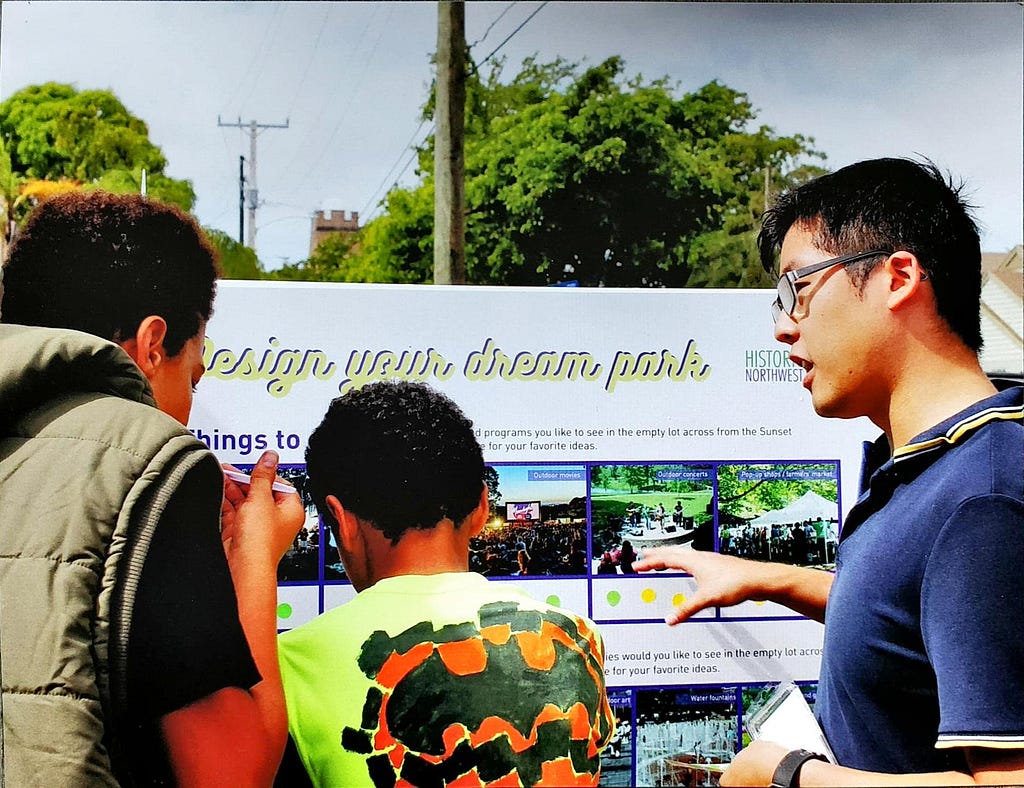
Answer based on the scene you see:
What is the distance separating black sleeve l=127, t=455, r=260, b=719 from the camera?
1.86 m

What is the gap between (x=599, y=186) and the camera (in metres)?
2.50

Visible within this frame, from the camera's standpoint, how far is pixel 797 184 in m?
2.31

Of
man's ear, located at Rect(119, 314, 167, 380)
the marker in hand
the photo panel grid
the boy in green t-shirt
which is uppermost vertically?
man's ear, located at Rect(119, 314, 167, 380)

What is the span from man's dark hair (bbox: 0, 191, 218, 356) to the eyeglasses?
1335 mm

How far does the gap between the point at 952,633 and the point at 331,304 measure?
147cm

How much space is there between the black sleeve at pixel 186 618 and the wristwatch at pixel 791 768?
3.67 ft

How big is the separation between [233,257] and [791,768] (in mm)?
1687

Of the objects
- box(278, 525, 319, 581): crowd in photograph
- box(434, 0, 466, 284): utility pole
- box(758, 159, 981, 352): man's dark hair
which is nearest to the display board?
box(278, 525, 319, 581): crowd in photograph

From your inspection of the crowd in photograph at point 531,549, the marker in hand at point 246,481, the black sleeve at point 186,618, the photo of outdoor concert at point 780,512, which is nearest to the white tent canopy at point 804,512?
the photo of outdoor concert at point 780,512

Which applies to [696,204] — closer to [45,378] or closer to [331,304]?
[331,304]

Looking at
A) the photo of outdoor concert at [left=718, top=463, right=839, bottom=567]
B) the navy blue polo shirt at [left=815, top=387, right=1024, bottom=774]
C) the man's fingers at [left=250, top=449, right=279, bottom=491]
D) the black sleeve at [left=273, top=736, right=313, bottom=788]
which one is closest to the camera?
the navy blue polo shirt at [left=815, top=387, right=1024, bottom=774]

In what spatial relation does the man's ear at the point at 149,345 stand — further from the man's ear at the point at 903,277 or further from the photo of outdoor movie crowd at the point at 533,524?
the man's ear at the point at 903,277

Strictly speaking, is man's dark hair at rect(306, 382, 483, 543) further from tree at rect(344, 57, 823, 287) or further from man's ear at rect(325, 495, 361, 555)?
tree at rect(344, 57, 823, 287)

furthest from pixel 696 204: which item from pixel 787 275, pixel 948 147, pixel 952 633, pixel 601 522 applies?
pixel 952 633
